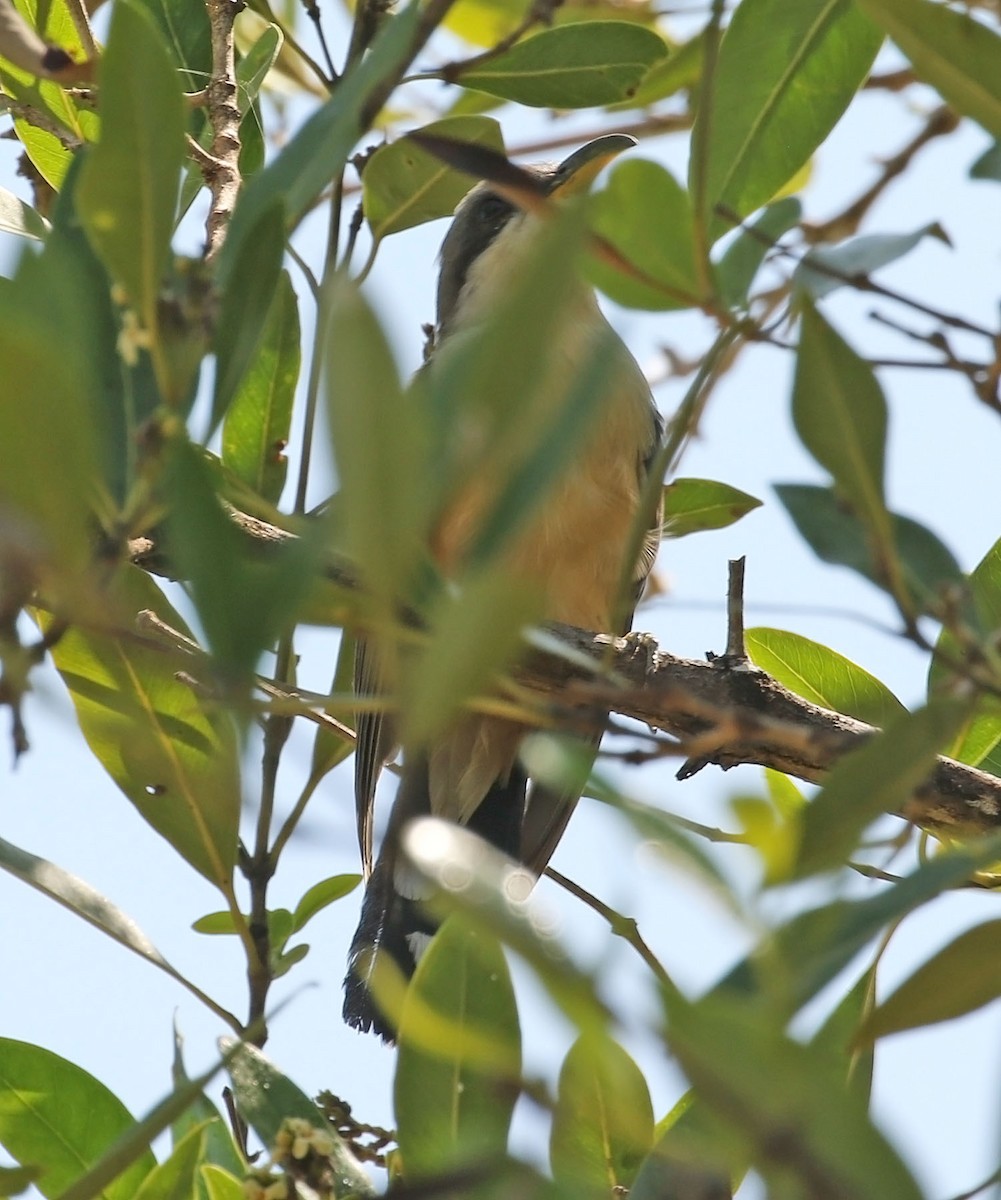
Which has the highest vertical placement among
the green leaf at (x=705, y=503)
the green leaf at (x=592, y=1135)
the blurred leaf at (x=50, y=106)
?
the green leaf at (x=705, y=503)

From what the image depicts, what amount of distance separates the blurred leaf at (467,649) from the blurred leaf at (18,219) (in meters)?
Result: 1.74

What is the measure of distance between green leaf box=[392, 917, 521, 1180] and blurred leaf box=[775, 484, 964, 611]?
0.51 metres

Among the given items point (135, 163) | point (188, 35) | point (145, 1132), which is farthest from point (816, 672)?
point (135, 163)

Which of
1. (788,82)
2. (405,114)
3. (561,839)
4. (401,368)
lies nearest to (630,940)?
(788,82)

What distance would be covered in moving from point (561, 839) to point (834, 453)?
350 cm

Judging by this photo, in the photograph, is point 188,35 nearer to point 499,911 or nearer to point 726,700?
point 726,700

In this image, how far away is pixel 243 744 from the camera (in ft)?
3.37

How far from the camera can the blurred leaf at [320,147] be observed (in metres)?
1.41

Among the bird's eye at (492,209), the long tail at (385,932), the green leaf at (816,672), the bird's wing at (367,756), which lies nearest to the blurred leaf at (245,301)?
the green leaf at (816,672)

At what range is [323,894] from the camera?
2.63 m

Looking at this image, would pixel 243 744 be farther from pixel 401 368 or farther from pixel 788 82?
pixel 788 82

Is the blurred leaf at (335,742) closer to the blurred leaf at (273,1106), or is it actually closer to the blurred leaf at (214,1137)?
the blurred leaf at (214,1137)

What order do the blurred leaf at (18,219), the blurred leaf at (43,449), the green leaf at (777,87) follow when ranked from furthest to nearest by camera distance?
the blurred leaf at (18,219) → the green leaf at (777,87) → the blurred leaf at (43,449)

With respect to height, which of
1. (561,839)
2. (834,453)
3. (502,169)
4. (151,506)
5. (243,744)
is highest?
(561,839)
